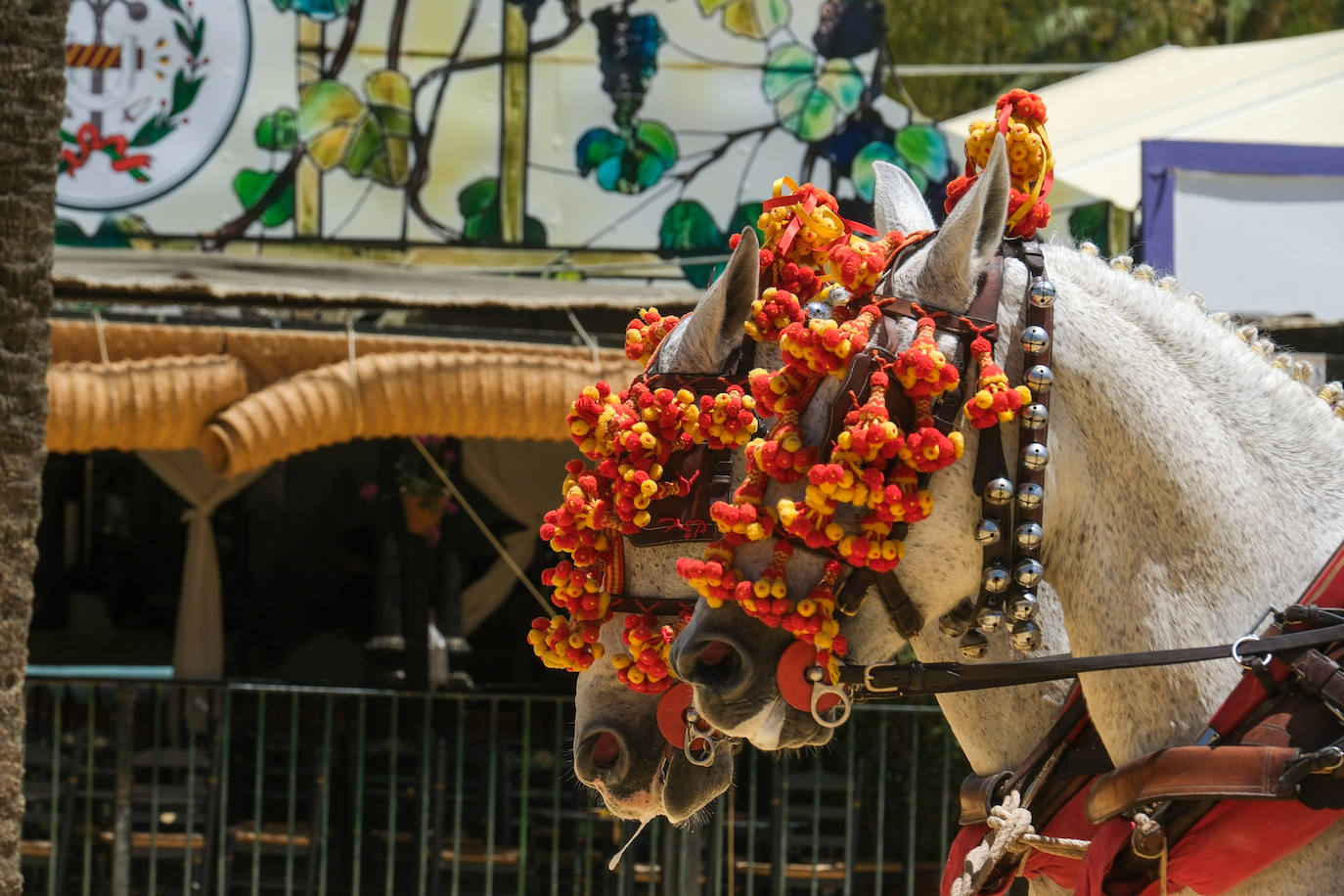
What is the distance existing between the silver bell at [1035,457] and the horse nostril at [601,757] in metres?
1.08

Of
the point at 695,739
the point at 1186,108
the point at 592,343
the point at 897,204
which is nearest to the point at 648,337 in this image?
the point at 897,204

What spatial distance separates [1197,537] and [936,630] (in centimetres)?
57

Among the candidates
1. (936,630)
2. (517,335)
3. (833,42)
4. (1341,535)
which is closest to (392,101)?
(517,335)

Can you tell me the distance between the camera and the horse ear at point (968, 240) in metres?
2.11

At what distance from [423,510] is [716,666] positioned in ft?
22.9

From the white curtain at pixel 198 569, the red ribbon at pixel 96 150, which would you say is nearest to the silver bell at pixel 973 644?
the red ribbon at pixel 96 150

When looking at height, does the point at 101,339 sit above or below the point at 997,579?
above

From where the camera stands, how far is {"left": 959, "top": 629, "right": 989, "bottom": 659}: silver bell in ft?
7.65

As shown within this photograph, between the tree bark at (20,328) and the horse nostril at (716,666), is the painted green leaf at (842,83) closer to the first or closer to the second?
the tree bark at (20,328)

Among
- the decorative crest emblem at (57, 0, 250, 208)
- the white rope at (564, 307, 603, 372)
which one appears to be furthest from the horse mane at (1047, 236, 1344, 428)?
the decorative crest emblem at (57, 0, 250, 208)

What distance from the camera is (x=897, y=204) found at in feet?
9.06

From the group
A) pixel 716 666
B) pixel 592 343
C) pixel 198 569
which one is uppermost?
pixel 592 343

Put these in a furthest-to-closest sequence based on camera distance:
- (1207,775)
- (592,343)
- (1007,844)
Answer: (592,343)
(1007,844)
(1207,775)

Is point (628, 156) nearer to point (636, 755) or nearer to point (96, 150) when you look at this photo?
point (96, 150)
